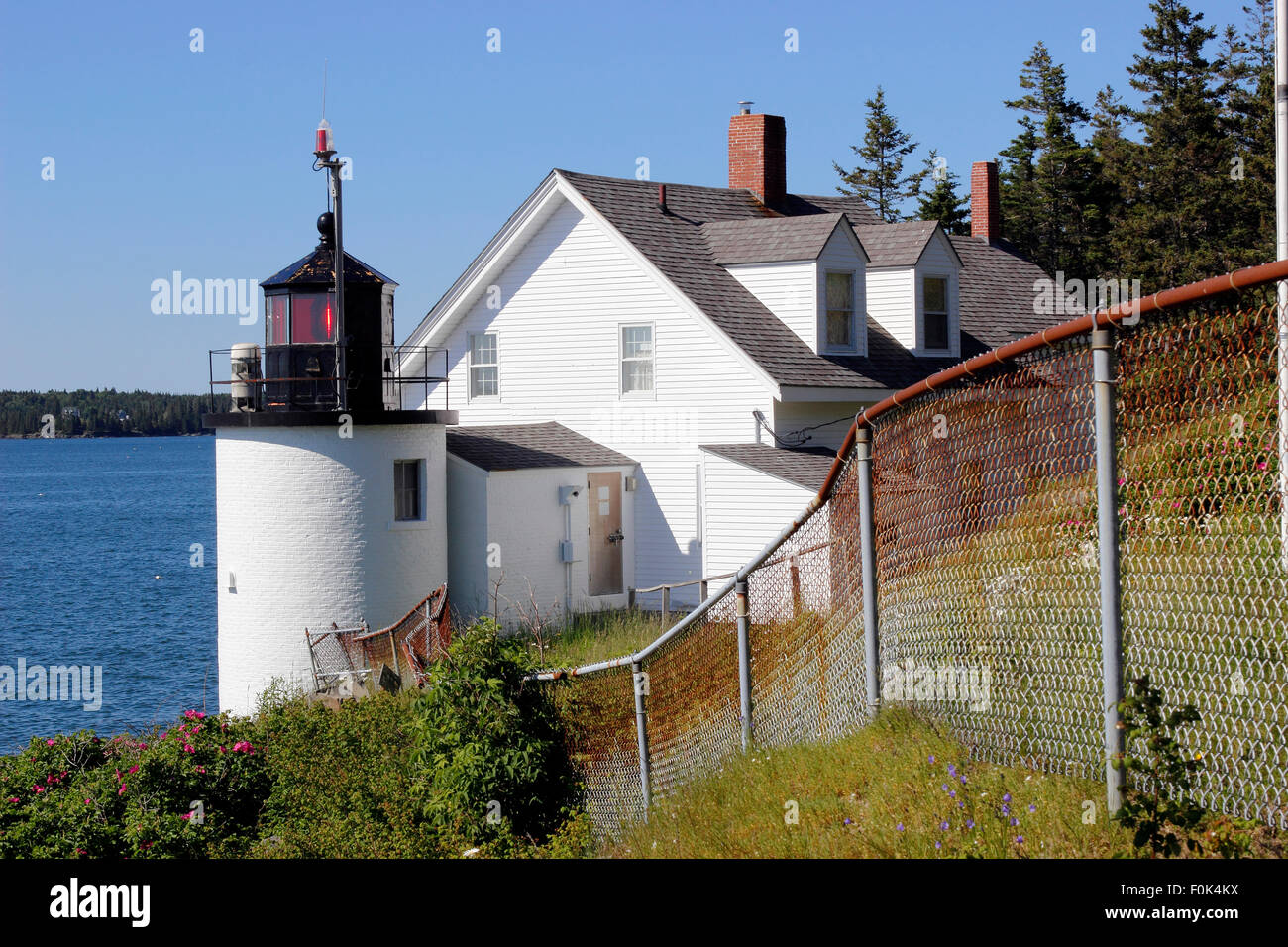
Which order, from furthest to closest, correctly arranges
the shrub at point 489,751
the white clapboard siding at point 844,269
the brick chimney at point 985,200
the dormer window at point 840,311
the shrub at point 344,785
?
the brick chimney at point 985,200, the dormer window at point 840,311, the white clapboard siding at point 844,269, the shrub at point 344,785, the shrub at point 489,751

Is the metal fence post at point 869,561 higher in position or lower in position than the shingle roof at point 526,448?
lower

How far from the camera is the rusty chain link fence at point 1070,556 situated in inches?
224

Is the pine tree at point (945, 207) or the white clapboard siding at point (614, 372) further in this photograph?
the pine tree at point (945, 207)

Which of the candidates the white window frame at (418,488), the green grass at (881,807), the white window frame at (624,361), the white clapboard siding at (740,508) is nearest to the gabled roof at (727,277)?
the white window frame at (624,361)

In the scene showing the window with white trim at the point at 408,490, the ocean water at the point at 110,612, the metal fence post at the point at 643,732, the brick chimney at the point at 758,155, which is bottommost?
the ocean water at the point at 110,612

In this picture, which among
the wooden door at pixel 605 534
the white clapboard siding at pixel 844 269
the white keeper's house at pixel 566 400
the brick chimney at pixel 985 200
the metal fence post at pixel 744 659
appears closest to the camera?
the metal fence post at pixel 744 659

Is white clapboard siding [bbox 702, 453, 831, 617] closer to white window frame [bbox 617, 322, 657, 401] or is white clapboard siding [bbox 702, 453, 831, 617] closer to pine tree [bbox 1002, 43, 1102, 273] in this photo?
white window frame [bbox 617, 322, 657, 401]

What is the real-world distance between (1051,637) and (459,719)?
620 centimetres

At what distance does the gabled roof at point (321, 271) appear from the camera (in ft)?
73.0

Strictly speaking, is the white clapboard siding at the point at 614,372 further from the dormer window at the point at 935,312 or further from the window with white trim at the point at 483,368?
the dormer window at the point at 935,312

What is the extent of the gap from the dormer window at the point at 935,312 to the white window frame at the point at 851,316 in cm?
239

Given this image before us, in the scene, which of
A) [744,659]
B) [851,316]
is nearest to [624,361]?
[851,316]
